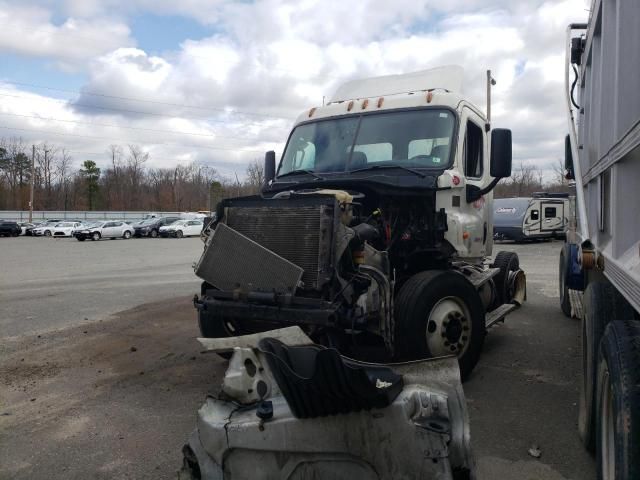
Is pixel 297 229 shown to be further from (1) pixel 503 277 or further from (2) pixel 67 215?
(2) pixel 67 215

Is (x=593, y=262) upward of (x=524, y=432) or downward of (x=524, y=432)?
upward

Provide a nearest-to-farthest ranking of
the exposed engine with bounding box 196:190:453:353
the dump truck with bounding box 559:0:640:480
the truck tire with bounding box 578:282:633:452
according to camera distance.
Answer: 1. the dump truck with bounding box 559:0:640:480
2. the truck tire with bounding box 578:282:633:452
3. the exposed engine with bounding box 196:190:453:353

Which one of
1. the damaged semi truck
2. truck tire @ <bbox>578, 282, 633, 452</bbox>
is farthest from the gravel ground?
the damaged semi truck

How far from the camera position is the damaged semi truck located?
4.21 metres

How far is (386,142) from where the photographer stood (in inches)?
226

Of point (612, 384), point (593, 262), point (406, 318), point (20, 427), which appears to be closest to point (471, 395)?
point (406, 318)

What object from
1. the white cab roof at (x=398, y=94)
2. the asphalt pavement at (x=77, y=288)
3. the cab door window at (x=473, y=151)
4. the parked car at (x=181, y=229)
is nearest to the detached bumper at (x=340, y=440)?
the cab door window at (x=473, y=151)

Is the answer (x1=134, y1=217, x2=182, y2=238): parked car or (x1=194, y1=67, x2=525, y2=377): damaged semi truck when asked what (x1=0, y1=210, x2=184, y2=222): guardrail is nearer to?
(x1=134, y1=217, x2=182, y2=238): parked car

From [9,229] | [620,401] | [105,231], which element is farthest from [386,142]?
[9,229]

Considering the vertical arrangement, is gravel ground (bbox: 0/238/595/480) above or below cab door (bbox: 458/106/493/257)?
below

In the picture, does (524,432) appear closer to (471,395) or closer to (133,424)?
(471,395)

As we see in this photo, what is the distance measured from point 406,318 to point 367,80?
354 cm

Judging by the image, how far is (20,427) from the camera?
14.8 ft

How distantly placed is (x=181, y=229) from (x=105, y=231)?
5974mm
